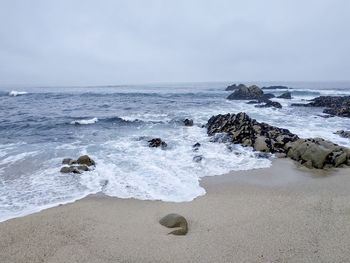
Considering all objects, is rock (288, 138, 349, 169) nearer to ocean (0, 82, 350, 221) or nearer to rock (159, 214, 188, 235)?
ocean (0, 82, 350, 221)

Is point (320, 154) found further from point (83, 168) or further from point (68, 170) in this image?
point (68, 170)

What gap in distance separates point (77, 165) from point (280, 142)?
1071 cm

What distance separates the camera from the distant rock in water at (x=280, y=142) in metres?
13.4

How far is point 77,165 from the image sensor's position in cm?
1291

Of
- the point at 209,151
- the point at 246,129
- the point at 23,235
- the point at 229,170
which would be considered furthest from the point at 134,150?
the point at 23,235

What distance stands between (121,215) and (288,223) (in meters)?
4.56

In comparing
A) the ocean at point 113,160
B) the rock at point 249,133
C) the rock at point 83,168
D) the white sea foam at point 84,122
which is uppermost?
the rock at point 249,133

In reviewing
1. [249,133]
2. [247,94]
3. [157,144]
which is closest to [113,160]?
[157,144]

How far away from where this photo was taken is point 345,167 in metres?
13.1

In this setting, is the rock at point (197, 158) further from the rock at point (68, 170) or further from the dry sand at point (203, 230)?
the rock at point (68, 170)

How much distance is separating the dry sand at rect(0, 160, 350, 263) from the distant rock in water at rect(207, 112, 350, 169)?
2901mm

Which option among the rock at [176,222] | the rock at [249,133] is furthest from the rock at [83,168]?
the rock at [249,133]

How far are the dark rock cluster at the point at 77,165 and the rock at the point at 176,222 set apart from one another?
18.5 feet

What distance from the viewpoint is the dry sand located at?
6.58 m
